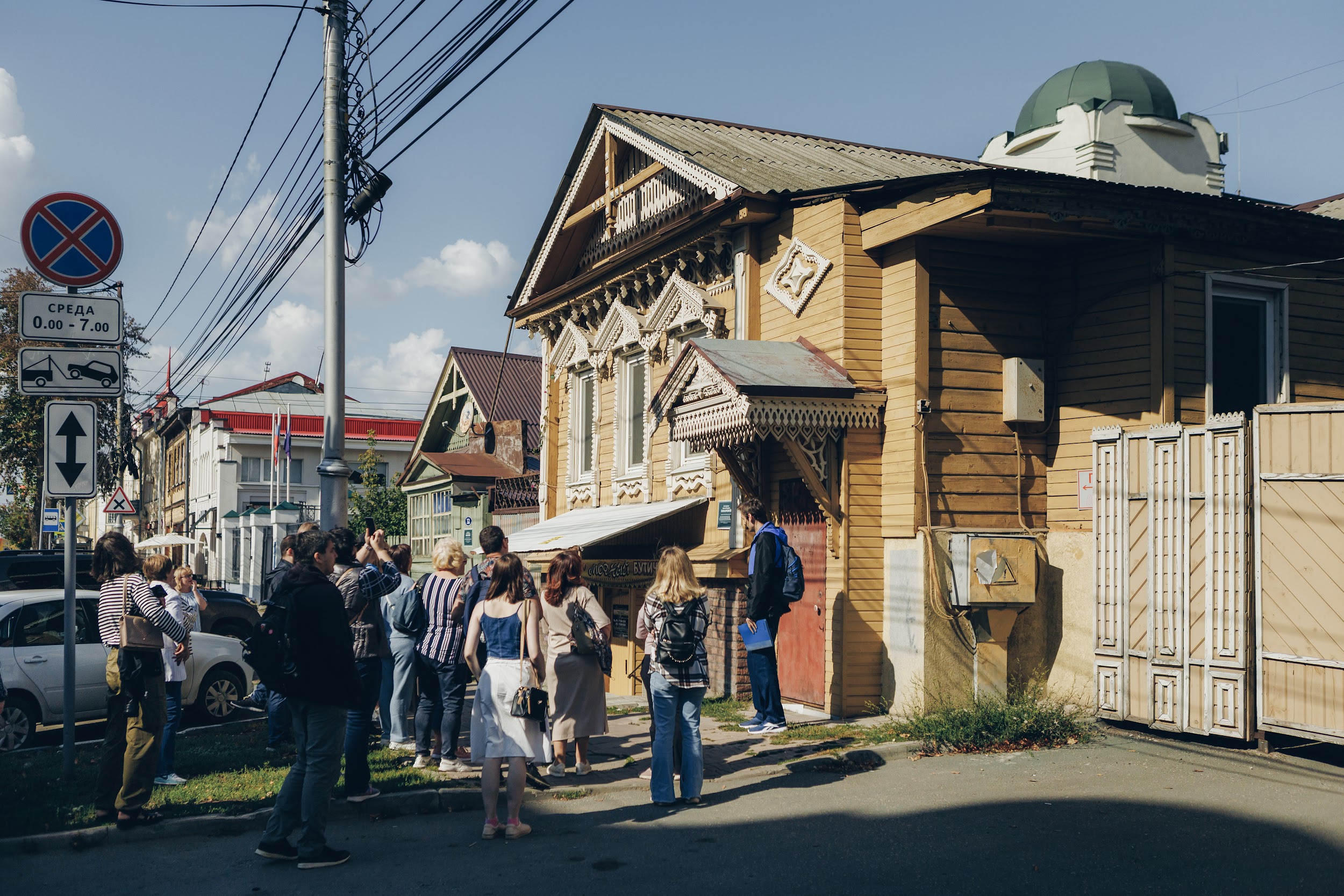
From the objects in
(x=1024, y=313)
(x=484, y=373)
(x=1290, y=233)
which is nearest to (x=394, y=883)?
(x=1024, y=313)

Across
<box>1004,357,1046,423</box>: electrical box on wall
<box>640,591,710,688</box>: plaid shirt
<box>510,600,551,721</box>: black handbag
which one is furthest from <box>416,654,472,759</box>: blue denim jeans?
<box>1004,357,1046,423</box>: electrical box on wall

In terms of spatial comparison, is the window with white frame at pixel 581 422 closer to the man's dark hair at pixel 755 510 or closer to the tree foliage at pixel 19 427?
the man's dark hair at pixel 755 510

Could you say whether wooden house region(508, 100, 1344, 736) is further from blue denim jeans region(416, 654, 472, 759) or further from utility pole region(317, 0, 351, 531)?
blue denim jeans region(416, 654, 472, 759)

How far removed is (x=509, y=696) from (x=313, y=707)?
4.07 feet

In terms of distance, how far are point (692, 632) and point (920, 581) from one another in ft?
11.1

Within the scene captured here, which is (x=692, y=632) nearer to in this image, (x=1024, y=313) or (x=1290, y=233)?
(x=1024, y=313)

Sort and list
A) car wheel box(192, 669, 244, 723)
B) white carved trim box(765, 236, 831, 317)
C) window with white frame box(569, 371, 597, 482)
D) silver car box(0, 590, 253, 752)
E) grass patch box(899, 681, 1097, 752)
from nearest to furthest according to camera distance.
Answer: grass patch box(899, 681, 1097, 752) < silver car box(0, 590, 253, 752) < white carved trim box(765, 236, 831, 317) < car wheel box(192, 669, 244, 723) < window with white frame box(569, 371, 597, 482)

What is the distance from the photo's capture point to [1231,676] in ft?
28.1

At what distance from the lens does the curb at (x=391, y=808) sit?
22.9ft

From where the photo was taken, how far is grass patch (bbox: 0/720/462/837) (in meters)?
7.46

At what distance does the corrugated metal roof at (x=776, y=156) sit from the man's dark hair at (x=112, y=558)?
7192 millimetres

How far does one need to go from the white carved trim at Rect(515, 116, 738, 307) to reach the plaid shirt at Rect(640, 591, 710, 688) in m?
6.02

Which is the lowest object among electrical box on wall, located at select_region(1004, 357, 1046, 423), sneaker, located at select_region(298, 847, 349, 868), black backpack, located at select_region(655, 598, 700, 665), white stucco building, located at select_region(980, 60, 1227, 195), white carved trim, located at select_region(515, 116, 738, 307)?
sneaker, located at select_region(298, 847, 349, 868)

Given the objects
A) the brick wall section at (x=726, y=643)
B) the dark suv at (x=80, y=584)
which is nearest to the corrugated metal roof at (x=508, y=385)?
the dark suv at (x=80, y=584)
